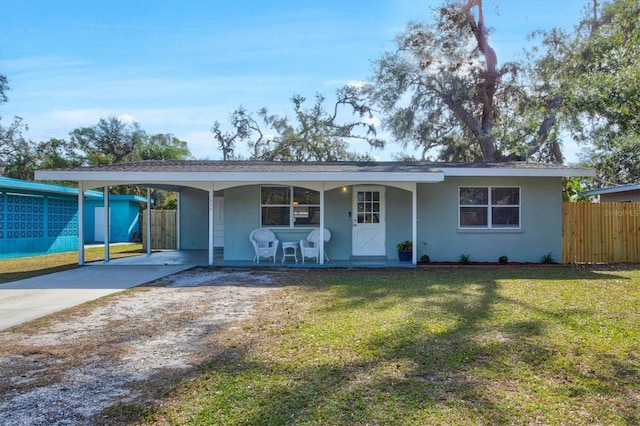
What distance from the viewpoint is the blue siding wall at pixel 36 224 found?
14.1m

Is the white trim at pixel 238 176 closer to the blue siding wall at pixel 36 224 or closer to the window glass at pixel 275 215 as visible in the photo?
the window glass at pixel 275 215

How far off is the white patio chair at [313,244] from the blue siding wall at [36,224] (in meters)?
9.81

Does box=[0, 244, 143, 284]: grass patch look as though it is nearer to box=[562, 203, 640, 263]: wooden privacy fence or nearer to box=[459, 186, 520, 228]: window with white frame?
box=[459, 186, 520, 228]: window with white frame

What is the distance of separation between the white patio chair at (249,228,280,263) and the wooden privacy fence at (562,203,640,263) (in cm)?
831

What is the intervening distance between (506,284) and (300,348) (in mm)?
5629

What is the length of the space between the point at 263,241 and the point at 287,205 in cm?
125

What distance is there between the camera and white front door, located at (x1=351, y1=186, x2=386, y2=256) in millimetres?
12492

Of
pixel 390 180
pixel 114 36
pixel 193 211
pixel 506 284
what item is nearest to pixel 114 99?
pixel 114 36

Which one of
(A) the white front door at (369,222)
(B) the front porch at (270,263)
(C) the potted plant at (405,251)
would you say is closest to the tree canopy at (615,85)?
(C) the potted plant at (405,251)

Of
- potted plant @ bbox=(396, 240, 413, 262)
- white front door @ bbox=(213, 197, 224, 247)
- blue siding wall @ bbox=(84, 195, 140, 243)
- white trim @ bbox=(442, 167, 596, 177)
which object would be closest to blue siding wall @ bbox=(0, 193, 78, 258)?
blue siding wall @ bbox=(84, 195, 140, 243)

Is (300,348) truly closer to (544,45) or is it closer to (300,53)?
(300,53)

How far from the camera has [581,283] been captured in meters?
8.88

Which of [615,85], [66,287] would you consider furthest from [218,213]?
[615,85]

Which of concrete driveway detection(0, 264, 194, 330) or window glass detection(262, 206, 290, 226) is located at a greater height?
window glass detection(262, 206, 290, 226)
